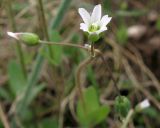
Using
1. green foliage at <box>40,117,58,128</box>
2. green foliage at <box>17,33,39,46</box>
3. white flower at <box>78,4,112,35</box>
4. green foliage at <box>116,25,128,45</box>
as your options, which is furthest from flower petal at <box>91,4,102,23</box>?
green foliage at <box>116,25,128,45</box>

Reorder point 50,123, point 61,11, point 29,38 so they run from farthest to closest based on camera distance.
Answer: point 50,123
point 61,11
point 29,38

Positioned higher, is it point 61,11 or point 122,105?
point 61,11

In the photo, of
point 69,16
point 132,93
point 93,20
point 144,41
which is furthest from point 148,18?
point 93,20

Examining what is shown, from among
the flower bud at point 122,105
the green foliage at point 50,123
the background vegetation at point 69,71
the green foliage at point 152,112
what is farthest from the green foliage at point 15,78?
the flower bud at point 122,105

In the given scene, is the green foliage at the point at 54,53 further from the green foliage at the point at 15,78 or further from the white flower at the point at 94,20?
the white flower at the point at 94,20

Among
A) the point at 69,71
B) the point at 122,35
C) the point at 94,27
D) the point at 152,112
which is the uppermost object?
the point at 94,27

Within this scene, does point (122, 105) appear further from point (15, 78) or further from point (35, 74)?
point (15, 78)

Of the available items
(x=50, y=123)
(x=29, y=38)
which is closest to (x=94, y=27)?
(x=29, y=38)

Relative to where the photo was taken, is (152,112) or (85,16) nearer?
(85,16)
